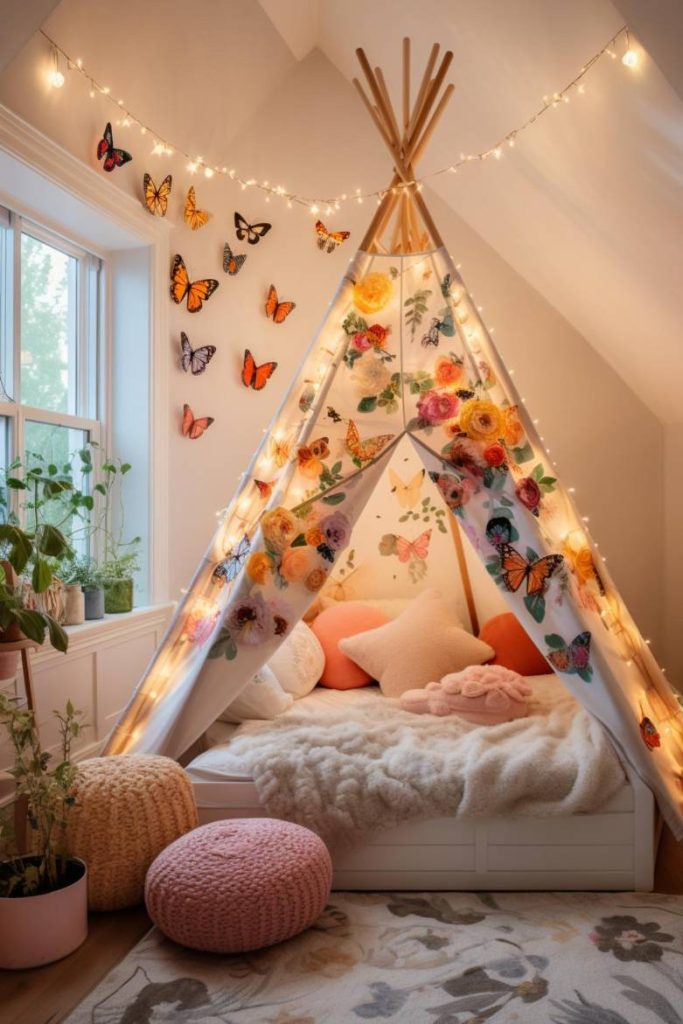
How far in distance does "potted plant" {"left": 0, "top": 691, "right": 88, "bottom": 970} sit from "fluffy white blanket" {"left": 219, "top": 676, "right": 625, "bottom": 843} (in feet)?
1.71

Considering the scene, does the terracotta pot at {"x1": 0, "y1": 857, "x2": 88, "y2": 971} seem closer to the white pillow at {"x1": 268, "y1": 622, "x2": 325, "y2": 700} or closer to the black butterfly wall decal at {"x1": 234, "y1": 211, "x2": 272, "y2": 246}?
the white pillow at {"x1": 268, "y1": 622, "x2": 325, "y2": 700}

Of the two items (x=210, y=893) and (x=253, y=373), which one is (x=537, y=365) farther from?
(x=210, y=893)

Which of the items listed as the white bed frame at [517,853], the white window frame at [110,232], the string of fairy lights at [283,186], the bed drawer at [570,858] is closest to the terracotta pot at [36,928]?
the white bed frame at [517,853]

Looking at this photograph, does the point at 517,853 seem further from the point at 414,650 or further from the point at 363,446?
the point at 363,446


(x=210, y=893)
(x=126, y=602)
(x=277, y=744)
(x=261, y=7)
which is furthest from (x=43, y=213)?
(x=210, y=893)

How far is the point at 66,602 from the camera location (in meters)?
2.90

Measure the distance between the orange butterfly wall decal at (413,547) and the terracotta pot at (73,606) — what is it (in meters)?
1.32

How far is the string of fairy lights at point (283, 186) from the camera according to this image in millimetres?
2119

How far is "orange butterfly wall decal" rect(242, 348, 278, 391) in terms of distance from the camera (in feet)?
12.8

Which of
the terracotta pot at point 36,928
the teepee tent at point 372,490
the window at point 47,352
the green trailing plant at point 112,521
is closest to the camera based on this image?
the terracotta pot at point 36,928

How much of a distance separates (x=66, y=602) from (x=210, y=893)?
1.30 metres

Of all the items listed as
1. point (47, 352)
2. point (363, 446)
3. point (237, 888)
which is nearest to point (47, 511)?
point (47, 352)

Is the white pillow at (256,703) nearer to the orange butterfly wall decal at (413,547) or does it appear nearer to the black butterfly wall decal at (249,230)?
the orange butterfly wall decal at (413,547)

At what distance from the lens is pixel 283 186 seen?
395 cm
